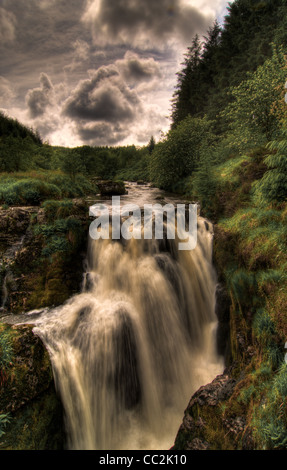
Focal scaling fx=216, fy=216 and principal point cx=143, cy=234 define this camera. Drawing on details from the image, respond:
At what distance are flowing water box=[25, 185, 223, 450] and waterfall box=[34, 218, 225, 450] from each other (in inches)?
0.9

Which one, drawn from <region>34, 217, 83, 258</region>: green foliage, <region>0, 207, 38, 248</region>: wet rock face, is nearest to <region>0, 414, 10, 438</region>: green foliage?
<region>34, 217, 83, 258</region>: green foliage

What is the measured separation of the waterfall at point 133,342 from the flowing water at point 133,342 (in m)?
0.02

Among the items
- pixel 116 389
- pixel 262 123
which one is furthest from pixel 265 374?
pixel 262 123

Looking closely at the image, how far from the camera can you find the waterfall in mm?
5195

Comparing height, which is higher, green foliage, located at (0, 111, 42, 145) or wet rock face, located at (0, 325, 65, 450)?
green foliage, located at (0, 111, 42, 145)

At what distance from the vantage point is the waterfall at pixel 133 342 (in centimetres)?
520

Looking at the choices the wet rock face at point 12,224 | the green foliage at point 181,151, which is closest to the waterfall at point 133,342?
the wet rock face at point 12,224

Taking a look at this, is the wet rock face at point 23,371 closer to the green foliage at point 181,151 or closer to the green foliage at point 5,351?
the green foliage at point 5,351

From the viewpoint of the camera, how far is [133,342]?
6152 millimetres

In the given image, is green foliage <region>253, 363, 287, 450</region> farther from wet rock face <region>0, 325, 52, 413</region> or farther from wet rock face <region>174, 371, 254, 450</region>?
wet rock face <region>0, 325, 52, 413</region>
